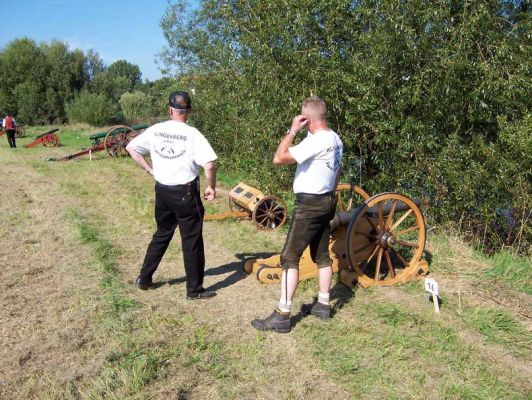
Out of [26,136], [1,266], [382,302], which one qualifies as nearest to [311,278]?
[382,302]

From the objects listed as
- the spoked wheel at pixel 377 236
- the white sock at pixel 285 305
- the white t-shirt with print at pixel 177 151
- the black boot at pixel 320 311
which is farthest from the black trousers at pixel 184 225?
the spoked wheel at pixel 377 236

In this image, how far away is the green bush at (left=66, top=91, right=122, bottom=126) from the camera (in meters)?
29.7

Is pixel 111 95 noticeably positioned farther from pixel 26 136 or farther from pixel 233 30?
pixel 233 30

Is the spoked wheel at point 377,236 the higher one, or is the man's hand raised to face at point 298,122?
the man's hand raised to face at point 298,122

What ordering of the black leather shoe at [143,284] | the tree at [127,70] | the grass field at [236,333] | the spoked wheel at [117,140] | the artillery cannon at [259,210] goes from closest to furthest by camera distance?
the grass field at [236,333] < the black leather shoe at [143,284] < the artillery cannon at [259,210] < the spoked wheel at [117,140] < the tree at [127,70]

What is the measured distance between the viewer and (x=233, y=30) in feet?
27.7

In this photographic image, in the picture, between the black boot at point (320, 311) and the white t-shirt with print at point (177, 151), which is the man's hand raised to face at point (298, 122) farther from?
the black boot at point (320, 311)

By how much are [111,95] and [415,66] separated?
34.4 m

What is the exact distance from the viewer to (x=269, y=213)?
274 inches

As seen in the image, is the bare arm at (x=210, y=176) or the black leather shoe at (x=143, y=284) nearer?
the bare arm at (x=210, y=176)

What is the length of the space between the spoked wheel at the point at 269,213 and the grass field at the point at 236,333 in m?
0.91

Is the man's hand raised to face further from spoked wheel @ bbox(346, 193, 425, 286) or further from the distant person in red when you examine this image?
the distant person in red

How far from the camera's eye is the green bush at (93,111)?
97.3 ft

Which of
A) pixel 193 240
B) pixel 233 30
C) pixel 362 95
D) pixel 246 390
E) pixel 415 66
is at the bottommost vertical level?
pixel 246 390
